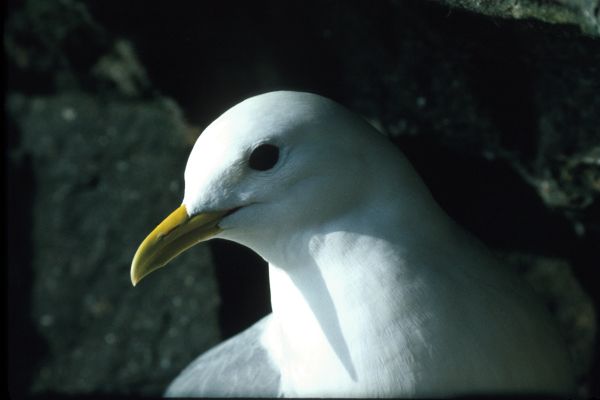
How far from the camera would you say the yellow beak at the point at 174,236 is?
199cm

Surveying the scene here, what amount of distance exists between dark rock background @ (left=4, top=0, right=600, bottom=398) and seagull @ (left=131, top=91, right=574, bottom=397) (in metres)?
0.47

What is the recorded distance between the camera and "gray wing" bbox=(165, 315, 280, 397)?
7.96 feet

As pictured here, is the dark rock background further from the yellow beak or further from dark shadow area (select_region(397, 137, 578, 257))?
the yellow beak

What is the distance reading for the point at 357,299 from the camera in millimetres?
2010

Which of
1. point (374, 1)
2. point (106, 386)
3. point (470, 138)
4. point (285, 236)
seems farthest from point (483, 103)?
point (106, 386)

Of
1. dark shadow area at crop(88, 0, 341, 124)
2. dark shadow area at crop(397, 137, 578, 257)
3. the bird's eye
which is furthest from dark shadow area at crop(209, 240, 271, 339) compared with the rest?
the bird's eye

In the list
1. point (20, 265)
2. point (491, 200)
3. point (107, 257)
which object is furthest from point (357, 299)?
point (20, 265)

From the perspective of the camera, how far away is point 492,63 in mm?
2408

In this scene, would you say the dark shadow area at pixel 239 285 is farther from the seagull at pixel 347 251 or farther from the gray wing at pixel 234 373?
the seagull at pixel 347 251

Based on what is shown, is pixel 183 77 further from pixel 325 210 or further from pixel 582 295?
pixel 582 295

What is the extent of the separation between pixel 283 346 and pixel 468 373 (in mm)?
470

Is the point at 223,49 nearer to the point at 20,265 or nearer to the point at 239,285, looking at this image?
the point at 239,285

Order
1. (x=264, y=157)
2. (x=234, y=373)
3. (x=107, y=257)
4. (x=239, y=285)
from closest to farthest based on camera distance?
(x=264, y=157), (x=234, y=373), (x=239, y=285), (x=107, y=257)

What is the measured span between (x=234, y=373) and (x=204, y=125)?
869 millimetres
